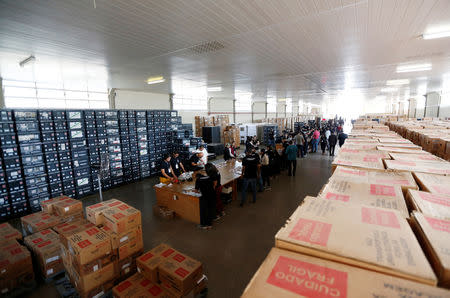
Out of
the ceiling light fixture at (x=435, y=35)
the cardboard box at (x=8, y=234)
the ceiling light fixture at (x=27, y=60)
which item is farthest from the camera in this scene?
the ceiling light fixture at (x=27, y=60)

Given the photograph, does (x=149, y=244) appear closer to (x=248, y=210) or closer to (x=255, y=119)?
(x=248, y=210)

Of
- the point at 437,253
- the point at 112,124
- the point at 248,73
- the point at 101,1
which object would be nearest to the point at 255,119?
the point at 248,73

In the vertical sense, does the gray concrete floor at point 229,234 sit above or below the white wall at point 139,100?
below

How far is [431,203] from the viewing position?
153 cm

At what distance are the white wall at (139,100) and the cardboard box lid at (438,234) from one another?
48.5 feet

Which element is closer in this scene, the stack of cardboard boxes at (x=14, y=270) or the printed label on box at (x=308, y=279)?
the printed label on box at (x=308, y=279)

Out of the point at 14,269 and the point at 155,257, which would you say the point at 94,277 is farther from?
the point at 14,269

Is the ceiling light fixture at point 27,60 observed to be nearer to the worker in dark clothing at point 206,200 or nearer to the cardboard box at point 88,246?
the cardboard box at point 88,246

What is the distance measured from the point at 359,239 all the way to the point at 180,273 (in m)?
2.59

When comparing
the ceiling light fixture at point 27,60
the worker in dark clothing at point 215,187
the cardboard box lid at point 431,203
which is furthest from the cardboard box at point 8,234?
the cardboard box lid at point 431,203

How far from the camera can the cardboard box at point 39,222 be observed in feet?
13.6

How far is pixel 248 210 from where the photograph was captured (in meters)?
6.28

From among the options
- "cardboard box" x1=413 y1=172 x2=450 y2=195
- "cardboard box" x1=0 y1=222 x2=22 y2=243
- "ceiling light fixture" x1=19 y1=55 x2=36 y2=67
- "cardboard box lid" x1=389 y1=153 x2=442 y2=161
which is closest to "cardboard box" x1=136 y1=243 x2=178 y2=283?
"cardboard box" x1=0 y1=222 x2=22 y2=243

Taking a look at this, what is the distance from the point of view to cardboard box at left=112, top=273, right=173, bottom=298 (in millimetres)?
2816
